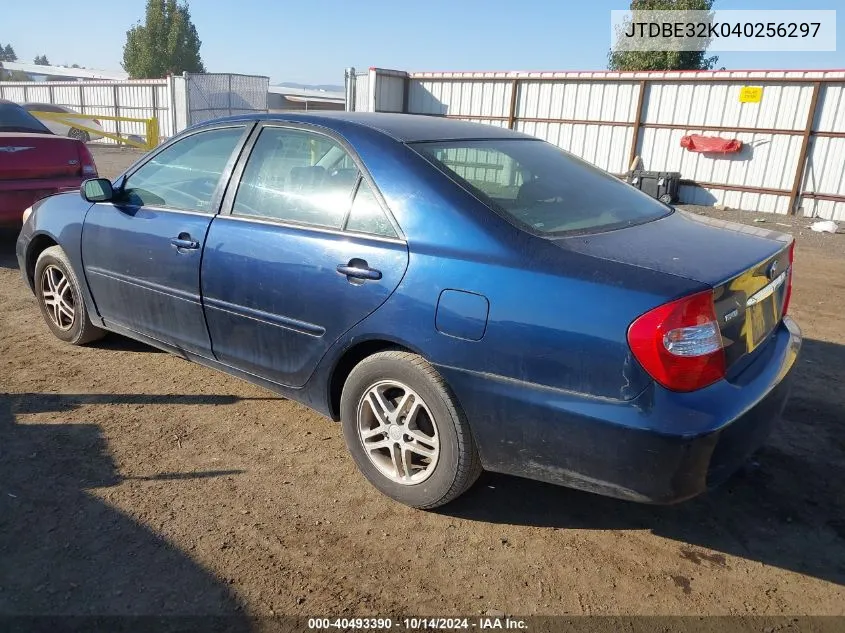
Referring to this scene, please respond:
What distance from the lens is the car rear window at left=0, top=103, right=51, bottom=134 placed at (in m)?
7.49

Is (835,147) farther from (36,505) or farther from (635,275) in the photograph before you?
(36,505)

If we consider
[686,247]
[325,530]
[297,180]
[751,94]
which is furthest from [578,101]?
→ [325,530]

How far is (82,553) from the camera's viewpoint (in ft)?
8.16

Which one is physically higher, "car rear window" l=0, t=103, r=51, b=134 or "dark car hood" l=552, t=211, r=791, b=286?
"car rear window" l=0, t=103, r=51, b=134

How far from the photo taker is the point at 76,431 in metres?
3.38

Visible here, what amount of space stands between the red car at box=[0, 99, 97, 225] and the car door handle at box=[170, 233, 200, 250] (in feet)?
13.1

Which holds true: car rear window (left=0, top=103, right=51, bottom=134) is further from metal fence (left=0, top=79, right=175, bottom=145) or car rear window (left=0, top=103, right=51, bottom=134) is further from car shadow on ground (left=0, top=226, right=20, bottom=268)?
metal fence (left=0, top=79, right=175, bottom=145)

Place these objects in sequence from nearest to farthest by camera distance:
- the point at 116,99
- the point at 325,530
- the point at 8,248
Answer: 1. the point at 325,530
2. the point at 8,248
3. the point at 116,99

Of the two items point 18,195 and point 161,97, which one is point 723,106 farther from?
point 161,97

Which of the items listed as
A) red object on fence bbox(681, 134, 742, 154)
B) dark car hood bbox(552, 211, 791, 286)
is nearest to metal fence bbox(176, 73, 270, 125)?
red object on fence bbox(681, 134, 742, 154)

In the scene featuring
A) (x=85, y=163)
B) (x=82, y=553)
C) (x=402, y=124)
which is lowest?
(x=82, y=553)

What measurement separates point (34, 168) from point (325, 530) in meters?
5.72

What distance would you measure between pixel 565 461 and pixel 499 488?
0.74 metres

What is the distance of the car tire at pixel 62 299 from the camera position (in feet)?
14.2
